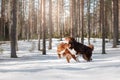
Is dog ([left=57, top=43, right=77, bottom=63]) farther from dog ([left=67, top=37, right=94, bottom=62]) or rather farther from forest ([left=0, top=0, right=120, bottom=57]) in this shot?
forest ([left=0, top=0, right=120, bottom=57])

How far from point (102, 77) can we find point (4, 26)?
34.9 m

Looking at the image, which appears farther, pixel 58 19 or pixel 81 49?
pixel 58 19

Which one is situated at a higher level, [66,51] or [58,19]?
[58,19]

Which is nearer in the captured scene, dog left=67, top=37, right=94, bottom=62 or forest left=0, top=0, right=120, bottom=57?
dog left=67, top=37, right=94, bottom=62

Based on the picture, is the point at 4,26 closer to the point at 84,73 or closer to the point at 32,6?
the point at 32,6

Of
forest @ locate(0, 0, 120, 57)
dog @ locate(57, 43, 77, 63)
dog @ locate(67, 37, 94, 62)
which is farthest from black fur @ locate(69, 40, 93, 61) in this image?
forest @ locate(0, 0, 120, 57)

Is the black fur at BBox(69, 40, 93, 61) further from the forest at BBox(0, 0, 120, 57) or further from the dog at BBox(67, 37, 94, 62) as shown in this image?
the forest at BBox(0, 0, 120, 57)

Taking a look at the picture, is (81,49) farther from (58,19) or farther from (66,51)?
(58,19)

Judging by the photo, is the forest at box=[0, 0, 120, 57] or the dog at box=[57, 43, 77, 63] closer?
the dog at box=[57, 43, 77, 63]

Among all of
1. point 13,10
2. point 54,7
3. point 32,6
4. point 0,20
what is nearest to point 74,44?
point 13,10

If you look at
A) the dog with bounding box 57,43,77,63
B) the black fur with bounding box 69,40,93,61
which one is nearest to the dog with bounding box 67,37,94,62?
the black fur with bounding box 69,40,93,61

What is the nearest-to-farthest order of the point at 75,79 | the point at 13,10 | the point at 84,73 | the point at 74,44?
the point at 75,79 → the point at 84,73 → the point at 74,44 → the point at 13,10

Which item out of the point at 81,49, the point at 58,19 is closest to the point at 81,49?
the point at 81,49

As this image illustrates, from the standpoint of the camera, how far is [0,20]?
132 ft
